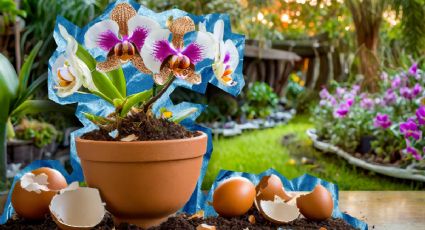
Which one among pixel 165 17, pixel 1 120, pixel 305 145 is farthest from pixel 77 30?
pixel 305 145

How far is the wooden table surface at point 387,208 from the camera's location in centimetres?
90

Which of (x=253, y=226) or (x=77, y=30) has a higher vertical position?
(x=77, y=30)

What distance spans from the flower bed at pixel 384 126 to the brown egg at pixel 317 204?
4.36ft

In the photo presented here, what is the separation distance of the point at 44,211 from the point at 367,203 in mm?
613

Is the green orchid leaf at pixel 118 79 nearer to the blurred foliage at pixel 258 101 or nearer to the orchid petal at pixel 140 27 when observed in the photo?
the orchid petal at pixel 140 27

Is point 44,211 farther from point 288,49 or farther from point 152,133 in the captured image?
point 288,49

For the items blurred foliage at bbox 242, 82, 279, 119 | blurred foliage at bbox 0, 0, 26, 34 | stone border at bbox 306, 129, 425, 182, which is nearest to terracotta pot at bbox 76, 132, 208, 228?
blurred foliage at bbox 0, 0, 26, 34

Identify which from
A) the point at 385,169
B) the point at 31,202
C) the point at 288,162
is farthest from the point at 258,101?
the point at 31,202

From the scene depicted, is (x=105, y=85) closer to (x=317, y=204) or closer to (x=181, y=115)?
(x=181, y=115)

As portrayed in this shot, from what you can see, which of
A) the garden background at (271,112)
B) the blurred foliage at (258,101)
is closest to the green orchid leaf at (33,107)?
the garden background at (271,112)

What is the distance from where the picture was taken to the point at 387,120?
101 inches

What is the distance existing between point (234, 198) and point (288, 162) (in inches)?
86.9

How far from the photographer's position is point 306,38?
20.4ft

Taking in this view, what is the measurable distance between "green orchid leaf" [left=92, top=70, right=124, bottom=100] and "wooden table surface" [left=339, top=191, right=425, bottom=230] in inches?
18.1
